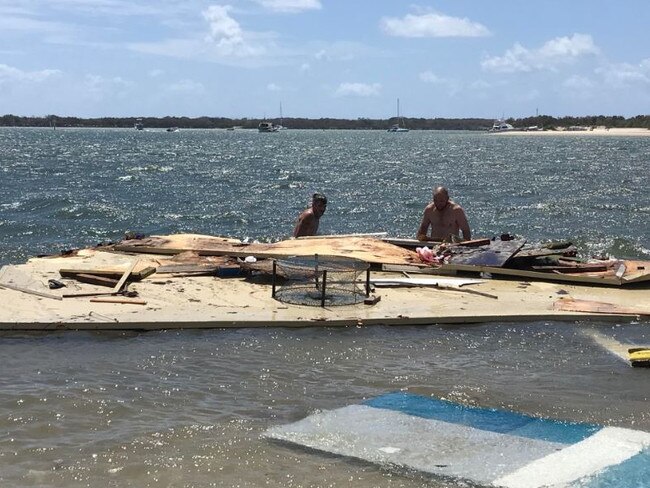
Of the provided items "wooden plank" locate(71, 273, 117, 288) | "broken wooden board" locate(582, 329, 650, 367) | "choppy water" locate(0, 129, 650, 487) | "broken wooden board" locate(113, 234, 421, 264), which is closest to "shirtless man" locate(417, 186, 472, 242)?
"broken wooden board" locate(113, 234, 421, 264)

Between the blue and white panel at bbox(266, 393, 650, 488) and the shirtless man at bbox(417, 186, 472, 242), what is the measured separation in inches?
285

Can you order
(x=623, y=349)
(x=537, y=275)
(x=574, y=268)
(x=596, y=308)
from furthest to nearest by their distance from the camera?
(x=574, y=268) < (x=537, y=275) < (x=596, y=308) < (x=623, y=349)

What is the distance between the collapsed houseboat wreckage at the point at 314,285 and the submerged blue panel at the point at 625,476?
152 inches

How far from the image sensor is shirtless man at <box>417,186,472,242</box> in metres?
13.8

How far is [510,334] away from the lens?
905cm

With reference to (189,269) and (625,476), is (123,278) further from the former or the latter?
(625,476)

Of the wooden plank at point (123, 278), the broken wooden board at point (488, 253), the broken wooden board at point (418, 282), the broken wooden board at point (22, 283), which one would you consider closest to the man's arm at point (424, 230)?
the broken wooden board at point (488, 253)

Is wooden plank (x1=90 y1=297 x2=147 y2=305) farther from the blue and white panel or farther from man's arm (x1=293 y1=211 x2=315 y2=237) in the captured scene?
man's arm (x1=293 y1=211 x2=315 y2=237)

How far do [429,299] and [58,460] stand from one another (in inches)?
217

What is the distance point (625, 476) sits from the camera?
17.7 ft

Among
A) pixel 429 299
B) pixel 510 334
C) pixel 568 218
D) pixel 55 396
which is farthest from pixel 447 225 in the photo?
pixel 568 218

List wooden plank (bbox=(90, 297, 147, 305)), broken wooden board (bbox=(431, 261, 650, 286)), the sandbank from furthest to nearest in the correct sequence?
broken wooden board (bbox=(431, 261, 650, 286)), wooden plank (bbox=(90, 297, 147, 305)), the sandbank

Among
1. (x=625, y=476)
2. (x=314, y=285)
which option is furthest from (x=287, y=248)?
(x=625, y=476)

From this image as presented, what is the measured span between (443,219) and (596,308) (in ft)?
14.8
